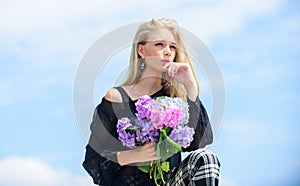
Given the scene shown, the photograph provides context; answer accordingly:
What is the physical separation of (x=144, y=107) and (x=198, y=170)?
32cm

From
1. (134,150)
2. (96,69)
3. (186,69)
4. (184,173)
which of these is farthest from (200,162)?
(96,69)

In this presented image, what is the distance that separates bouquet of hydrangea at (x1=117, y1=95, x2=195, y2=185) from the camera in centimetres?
200

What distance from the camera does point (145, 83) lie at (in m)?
2.30

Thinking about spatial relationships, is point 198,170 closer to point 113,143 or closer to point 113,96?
point 113,143

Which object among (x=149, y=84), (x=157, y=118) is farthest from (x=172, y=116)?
(x=149, y=84)

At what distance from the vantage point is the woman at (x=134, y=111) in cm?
Result: 204

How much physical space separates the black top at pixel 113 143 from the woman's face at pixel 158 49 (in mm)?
201

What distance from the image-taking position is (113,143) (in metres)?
2.15

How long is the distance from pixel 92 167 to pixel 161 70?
507 mm

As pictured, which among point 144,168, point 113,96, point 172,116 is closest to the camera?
point 172,116

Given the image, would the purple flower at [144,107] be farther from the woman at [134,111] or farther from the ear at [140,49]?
the ear at [140,49]

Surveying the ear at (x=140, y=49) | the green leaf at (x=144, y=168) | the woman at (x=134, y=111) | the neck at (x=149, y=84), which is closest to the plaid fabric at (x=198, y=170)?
the woman at (x=134, y=111)

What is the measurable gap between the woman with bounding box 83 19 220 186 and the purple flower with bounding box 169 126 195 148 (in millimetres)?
69
